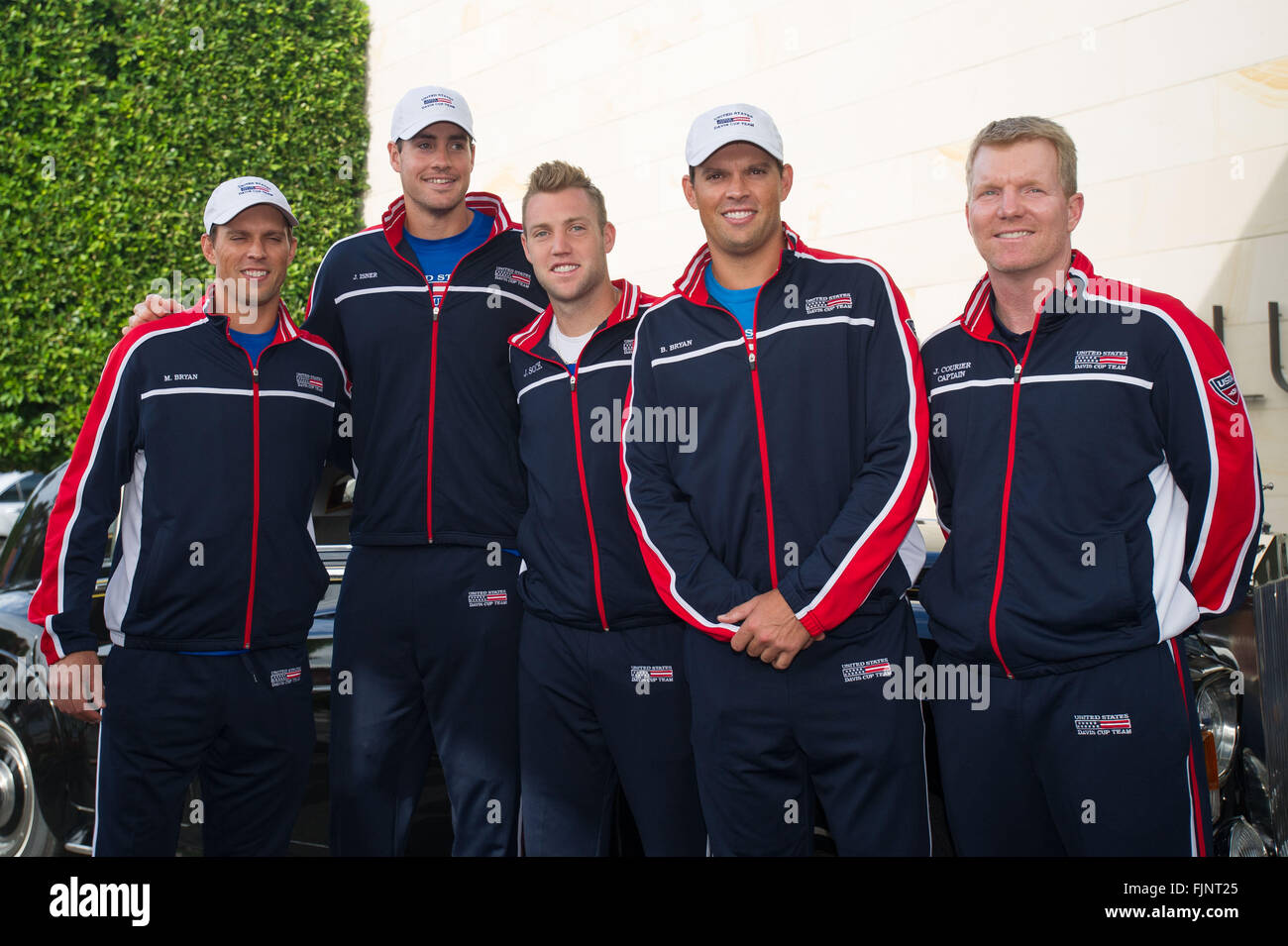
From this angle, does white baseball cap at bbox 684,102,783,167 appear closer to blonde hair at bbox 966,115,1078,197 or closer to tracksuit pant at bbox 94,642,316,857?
blonde hair at bbox 966,115,1078,197

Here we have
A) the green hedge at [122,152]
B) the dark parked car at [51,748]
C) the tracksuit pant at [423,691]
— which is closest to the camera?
the tracksuit pant at [423,691]

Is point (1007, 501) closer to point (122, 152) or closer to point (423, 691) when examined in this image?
point (423, 691)

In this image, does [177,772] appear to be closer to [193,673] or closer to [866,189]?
[193,673]

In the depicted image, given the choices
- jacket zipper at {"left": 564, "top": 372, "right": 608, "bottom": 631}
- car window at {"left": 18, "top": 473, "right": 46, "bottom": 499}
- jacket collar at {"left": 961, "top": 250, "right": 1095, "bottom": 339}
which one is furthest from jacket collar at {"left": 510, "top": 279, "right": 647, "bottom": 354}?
car window at {"left": 18, "top": 473, "right": 46, "bottom": 499}

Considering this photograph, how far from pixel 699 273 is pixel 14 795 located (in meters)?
3.54

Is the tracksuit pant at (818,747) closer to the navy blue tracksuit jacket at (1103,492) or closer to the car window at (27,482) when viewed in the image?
the navy blue tracksuit jacket at (1103,492)

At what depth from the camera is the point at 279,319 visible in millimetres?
3422

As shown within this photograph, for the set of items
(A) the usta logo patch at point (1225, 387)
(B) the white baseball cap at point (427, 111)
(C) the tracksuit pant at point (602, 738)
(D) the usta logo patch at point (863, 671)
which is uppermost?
(B) the white baseball cap at point (427, 111)

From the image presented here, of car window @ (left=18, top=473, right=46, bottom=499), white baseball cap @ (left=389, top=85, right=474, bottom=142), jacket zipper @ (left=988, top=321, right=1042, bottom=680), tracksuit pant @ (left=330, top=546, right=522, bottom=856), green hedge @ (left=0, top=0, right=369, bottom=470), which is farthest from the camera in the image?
car window @ (left=18, top=473, right=46, bottom=499)

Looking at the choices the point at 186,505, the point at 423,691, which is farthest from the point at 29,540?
the point at 423,691

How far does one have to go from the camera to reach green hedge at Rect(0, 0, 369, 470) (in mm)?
12117

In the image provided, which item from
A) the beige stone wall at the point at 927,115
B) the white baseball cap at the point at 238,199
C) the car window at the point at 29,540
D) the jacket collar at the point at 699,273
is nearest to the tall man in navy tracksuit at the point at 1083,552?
the jacket collar at the point at 699,273

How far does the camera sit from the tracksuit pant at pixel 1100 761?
8.25 ft

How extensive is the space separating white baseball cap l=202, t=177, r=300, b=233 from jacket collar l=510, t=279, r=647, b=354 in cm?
78
